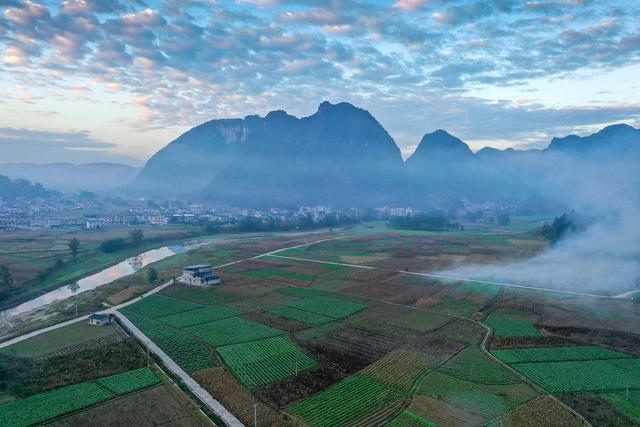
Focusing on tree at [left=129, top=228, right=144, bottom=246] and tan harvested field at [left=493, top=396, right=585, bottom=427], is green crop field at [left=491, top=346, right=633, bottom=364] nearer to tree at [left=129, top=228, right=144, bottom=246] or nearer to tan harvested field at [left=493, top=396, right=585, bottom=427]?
tan harvested field at [left=493, top=396, right=585, bottom=427]

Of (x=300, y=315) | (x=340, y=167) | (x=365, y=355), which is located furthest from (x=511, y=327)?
(x=340, y=167)

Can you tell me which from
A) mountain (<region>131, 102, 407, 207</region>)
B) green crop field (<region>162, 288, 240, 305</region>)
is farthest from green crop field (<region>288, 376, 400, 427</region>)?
mountain (<region>131, 102, 407, 207</region>)

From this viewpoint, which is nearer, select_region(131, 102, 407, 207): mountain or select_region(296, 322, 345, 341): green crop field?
select_region(296, 322, 345, 341): green crop field

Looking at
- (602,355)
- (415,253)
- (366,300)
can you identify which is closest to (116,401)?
(366,300)

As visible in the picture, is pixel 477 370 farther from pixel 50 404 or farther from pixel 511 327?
pixel 50 404

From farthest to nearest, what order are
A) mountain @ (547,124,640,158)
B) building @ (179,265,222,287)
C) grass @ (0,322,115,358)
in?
mountain @ (547,124,640,158), building @ (179,265,222,287), grass @ (0,322,115,358)
